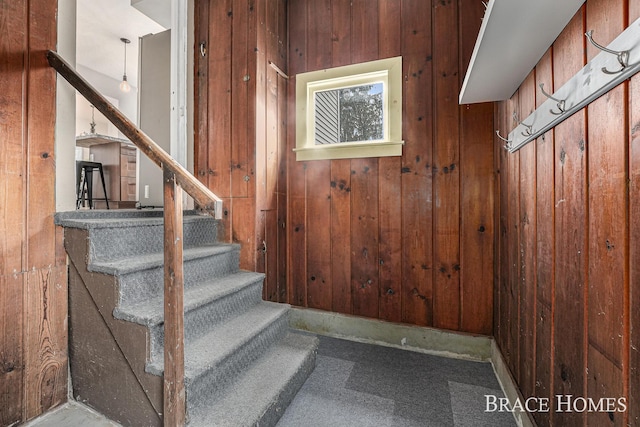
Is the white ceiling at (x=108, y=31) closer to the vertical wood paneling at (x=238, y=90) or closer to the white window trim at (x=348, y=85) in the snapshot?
the vertical wood paneling at (x=238, y=90)

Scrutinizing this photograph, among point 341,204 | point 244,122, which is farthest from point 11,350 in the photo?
point 341,204

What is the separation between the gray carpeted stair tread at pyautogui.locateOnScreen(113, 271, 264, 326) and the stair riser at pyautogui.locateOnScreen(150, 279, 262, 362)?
4cm

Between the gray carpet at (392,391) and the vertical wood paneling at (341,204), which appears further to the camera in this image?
the vertical wood paneling at (341,204)

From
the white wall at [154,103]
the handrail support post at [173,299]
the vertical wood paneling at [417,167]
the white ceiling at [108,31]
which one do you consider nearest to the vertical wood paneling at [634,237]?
the handrail support post at [173,299]

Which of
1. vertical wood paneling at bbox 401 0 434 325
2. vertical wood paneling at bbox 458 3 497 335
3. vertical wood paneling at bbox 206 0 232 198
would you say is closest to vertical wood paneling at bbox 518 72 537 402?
vertical wood paneling at bbox 458 3 497 335

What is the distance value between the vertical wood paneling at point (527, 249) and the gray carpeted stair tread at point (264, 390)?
3.66ft

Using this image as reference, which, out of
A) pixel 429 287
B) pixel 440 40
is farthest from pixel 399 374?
pixel 440 40

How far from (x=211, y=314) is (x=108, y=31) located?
468 centimetres

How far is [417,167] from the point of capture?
2.20m

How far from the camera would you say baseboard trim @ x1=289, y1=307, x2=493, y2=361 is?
6.73 feet

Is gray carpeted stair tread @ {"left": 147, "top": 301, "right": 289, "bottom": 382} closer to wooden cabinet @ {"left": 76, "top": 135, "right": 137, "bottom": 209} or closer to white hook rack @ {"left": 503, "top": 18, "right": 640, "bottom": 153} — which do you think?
white hook rack @ {"left": 503, "top": 18, "right": 640, "bottom": 153}

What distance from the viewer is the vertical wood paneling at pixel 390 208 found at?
88.5 inches

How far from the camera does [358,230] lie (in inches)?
93.5

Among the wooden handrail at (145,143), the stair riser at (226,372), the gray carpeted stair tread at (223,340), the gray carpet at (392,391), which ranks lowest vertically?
the gray carpet at (392,391)
